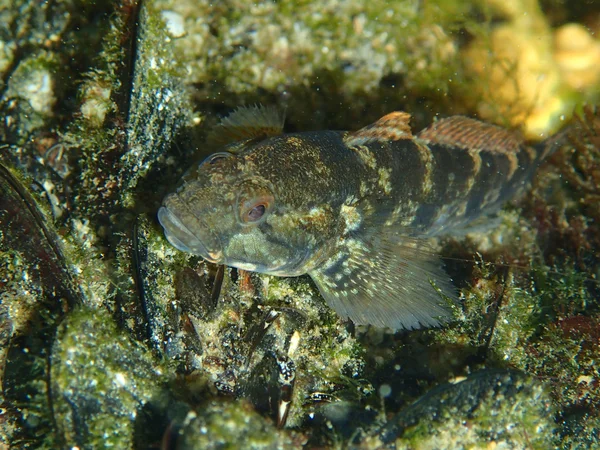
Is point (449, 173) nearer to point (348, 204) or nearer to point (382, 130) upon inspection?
point (382, 130)

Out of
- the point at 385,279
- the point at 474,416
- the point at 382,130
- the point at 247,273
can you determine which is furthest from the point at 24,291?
the point at 474,416

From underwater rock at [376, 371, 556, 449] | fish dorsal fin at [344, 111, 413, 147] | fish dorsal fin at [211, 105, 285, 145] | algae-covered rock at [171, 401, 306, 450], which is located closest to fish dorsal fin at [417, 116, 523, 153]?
fish dorsal fin at [344, 111, 413, 147]

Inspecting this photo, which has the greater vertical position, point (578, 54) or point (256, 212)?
point (578, 54)

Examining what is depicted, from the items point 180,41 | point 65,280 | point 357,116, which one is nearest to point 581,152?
point 357,116

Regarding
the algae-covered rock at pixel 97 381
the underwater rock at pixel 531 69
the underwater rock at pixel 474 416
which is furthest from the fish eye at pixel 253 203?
the underwater rock at pixel 531 69

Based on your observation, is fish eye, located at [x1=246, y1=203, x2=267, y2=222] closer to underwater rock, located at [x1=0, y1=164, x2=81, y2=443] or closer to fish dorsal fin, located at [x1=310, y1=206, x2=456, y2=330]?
fish dorsal fin, located at [x1=310, y1=206, x2=456, y2=330]

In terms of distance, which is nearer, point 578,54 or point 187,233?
point 187,233

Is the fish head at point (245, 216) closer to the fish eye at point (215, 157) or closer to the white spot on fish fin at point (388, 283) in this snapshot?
the fish eye at point (215, 157)
